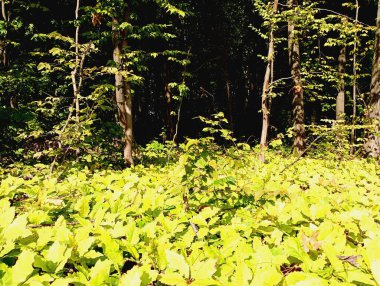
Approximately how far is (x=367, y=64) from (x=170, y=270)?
2248 centimetres

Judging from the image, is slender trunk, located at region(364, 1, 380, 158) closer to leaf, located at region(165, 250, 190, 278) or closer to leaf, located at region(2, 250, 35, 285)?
leaf, located at region(165, 250, 190, 278)

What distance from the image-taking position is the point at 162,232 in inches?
51.7

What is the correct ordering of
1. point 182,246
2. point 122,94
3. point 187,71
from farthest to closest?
point 187,71
point 122,94
point 182,246

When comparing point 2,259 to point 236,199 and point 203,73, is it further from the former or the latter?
point 203,73

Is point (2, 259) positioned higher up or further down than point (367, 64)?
further down

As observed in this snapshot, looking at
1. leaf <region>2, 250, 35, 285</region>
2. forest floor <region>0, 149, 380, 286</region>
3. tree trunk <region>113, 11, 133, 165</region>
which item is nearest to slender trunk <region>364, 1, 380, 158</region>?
tree trunk <region>113, 11, 133, 165</region>

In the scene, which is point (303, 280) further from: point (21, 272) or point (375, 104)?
point (375, 104)

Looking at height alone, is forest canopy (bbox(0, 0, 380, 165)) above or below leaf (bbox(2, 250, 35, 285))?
above

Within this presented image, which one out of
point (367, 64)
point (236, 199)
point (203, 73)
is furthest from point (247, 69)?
point (236, 199)

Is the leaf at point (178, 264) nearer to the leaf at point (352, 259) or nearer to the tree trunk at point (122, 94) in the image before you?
the leaf at point (352, 259)

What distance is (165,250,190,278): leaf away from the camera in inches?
32.6

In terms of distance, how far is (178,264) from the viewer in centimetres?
85

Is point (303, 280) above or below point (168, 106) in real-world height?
below

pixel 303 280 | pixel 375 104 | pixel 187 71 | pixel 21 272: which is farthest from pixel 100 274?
pixel 187 71
